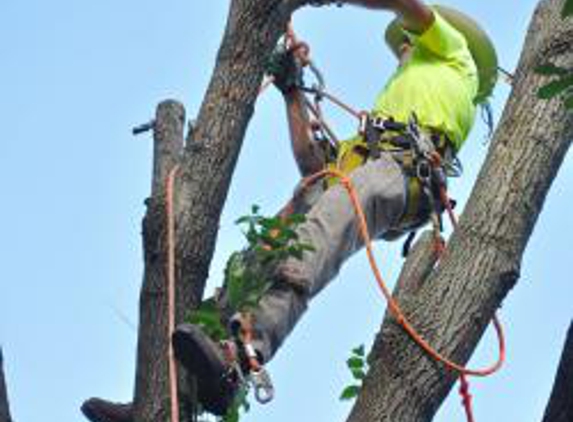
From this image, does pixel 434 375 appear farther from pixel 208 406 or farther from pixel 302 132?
pixel 302 132

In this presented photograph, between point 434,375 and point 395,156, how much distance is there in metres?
1.40

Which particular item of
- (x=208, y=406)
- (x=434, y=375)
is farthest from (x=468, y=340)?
(x=208, y=406)

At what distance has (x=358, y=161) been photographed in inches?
198

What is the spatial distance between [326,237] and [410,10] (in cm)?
126

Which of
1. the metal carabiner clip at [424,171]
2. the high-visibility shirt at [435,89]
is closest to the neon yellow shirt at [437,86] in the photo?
the high-visibility shirt at [435,89]

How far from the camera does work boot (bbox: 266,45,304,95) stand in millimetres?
5195

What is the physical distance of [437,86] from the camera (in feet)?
17.2

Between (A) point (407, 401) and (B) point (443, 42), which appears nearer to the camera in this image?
(A) point (407, 401)

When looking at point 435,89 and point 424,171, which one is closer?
point 424,171

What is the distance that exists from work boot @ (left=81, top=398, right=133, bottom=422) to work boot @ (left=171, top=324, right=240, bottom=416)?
0.36 m

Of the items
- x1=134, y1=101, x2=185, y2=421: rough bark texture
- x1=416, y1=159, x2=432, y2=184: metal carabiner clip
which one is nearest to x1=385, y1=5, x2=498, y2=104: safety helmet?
x1=416, y1=159, x2=432, y2=184: metal carabiner clip

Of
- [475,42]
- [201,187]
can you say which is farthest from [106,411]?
[475,42]

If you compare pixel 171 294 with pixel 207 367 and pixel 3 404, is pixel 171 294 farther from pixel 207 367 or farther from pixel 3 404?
pixel 3 404

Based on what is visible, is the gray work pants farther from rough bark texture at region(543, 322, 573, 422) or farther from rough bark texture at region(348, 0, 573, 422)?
rough bark texture at region(543, 322, 573, 422)
